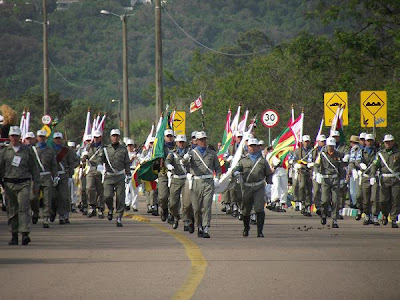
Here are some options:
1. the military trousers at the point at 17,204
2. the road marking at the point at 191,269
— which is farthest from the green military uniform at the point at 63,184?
the military trousers at the point at 17,204

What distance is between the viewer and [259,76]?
71000 millimetres

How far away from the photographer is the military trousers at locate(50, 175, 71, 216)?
26.5 m

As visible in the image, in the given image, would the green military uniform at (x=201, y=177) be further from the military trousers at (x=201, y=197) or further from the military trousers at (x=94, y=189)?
the military trousers at (x=94, y=189)

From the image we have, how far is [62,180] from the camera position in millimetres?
26906

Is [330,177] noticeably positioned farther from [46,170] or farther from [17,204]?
[17,204]

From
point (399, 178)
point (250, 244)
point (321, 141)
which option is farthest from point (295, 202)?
point (250, 244)

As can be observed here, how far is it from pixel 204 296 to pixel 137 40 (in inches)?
6102

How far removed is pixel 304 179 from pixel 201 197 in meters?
9.96

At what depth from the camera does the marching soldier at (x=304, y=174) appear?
103 ft

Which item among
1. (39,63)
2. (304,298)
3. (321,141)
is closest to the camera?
(304,298)

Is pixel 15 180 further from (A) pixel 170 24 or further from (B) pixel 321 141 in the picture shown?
(A) pixel 170 24

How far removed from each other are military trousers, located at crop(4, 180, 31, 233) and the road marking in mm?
2693

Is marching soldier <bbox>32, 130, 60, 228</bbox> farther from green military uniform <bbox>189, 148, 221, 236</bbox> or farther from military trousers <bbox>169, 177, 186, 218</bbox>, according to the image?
green military uniform <bbox>189, 148, 221, 236</bbox>

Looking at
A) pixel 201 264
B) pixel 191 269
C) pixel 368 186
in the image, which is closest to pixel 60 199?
pixel 368 186
